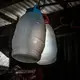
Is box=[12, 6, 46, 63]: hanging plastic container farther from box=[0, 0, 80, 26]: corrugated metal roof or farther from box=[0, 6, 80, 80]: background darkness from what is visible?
box=[0, 6, 80, 80]: background darkness

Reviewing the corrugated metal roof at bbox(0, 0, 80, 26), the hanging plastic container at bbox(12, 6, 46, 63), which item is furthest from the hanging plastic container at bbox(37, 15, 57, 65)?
the corrugated metal roof at bbox(0, 0, 80, 26)

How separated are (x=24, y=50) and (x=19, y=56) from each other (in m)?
0.12

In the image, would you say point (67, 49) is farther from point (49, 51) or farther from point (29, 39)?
point (29, 39)

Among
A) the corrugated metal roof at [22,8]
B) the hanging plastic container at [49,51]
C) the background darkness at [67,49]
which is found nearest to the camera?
the hanging plastic container at [49,51]

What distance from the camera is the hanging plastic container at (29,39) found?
5.30ft

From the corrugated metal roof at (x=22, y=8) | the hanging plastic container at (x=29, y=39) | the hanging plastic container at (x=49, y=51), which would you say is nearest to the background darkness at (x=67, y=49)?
the corrugated metal roof at (x=22, y=8)

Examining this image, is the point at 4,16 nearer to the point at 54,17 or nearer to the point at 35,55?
the point at 54,17

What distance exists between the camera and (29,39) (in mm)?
1637

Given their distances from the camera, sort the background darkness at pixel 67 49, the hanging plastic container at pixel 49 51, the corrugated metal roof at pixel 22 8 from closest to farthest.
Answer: the hanging plastic container at pixel 49 51 < the corrugated metal roof at pixel 22 8 < the background darkness at pixel 67 49

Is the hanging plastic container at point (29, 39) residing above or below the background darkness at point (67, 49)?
above

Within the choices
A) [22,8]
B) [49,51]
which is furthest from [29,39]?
[22,8]

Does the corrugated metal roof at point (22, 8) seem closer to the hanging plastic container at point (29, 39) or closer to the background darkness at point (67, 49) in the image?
the background darkness at point (67, 49)

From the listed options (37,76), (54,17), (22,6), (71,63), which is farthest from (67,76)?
(22,6)

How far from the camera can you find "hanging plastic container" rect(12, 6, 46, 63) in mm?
1615
